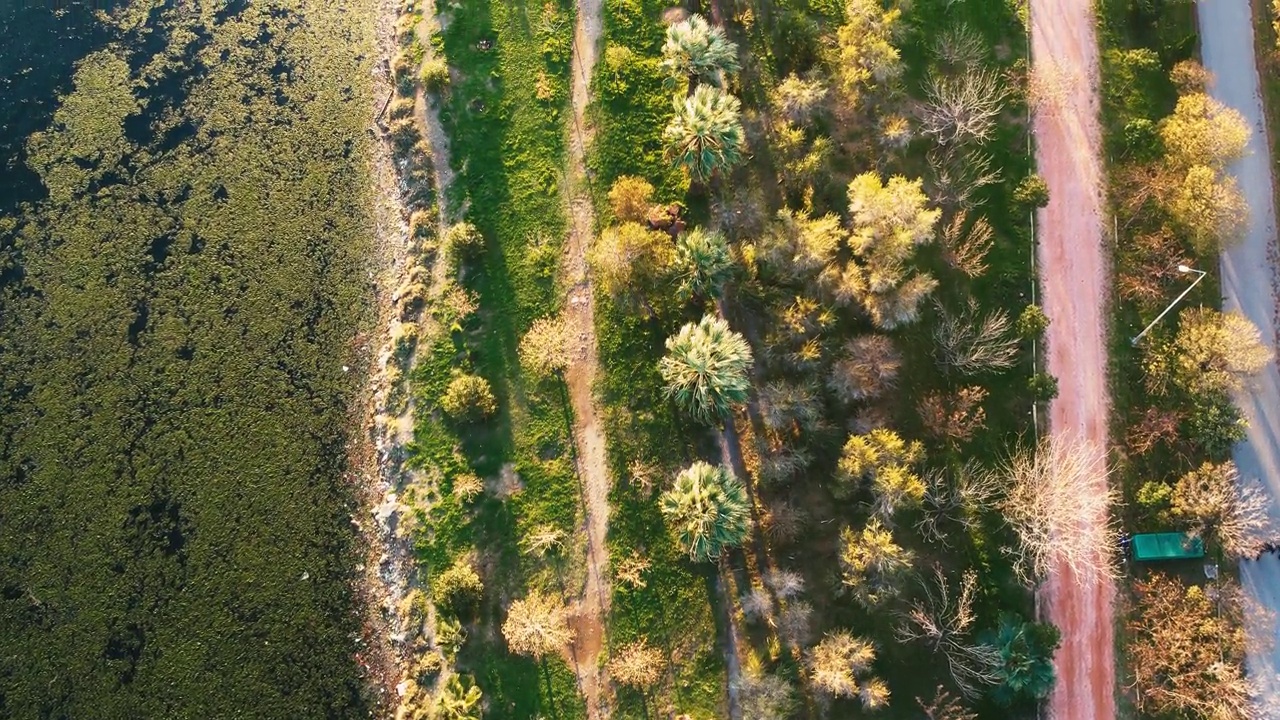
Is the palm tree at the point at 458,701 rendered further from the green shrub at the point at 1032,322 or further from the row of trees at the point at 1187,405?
the green shrub at the point at 1032,322

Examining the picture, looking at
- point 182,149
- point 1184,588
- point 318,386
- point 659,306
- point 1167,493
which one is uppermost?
point 182,149

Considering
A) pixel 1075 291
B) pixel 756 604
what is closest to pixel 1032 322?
pixel 1075 291

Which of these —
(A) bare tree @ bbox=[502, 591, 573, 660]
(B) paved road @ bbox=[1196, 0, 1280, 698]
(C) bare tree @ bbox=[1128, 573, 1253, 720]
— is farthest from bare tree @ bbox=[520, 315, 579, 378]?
(B) paved road @ bbox=[1196, 0, 1280, 698]

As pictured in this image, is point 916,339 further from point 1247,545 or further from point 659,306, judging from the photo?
point 1247,545

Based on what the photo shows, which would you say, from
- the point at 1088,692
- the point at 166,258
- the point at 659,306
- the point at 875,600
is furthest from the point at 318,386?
the point at 1088,692

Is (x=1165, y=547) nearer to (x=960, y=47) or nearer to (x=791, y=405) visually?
(x=791, y=405)

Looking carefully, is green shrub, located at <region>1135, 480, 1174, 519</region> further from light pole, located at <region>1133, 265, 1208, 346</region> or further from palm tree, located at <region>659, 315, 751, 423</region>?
palm tree, located at <region>659, 315, 751, 423</region>
